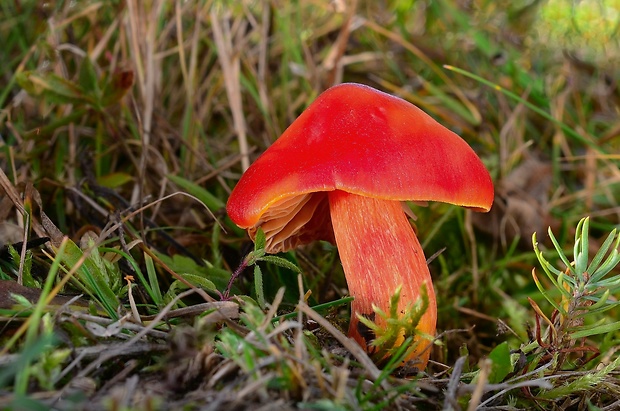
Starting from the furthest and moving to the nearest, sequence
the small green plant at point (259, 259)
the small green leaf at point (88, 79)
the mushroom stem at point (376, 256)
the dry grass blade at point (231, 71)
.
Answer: the dry grass blade at point (231, 71)
the small green leaf at point (88, 79)
the mushroom stem at point (376, 256)
the small green plant at point (259, 259)

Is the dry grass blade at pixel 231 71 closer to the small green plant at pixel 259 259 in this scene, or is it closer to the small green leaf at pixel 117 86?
the small green leaf at pixel 117 86

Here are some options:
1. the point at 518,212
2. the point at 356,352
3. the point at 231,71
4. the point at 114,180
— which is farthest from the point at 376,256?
the point at 231,71

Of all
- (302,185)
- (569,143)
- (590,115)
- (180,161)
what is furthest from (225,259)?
(590,115)

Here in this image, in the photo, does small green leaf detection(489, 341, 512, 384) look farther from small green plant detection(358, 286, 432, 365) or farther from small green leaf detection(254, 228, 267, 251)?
small green leaf detection(254, 228, 267, 251)

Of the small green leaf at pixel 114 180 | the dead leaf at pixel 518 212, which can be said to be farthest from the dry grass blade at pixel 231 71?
the dead leaf at pixel 518 212

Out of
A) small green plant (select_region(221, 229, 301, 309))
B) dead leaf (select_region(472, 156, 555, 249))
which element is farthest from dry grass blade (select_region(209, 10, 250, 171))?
dead leaf (select_region(472, 156, 555, 249))

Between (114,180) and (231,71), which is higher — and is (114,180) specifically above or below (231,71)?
below

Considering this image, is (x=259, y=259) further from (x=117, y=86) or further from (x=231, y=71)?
(x=231, y=71)
